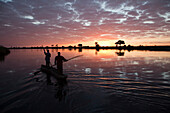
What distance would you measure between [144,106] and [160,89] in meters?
3.04

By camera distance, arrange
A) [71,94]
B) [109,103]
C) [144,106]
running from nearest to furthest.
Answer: [144,106]
[109,103]
[71,94]

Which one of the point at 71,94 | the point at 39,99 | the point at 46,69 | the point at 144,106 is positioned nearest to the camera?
the point at 144,106

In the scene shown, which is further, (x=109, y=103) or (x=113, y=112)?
(x=109, y=103)

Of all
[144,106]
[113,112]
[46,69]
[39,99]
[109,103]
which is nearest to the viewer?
[113,112]

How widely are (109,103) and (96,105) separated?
81cm

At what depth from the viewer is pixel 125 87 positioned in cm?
765

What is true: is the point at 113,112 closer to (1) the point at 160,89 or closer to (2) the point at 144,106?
(2) the point at 144,106

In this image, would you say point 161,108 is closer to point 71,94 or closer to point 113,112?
point 113,112

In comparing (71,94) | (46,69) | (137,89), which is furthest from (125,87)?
(46,69)

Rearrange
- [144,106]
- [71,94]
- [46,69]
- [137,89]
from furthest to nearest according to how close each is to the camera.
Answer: [46,69] < [137,89] < [71,94] < [144,106]

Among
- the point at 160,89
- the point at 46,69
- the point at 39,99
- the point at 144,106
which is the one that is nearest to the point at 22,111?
the point at 39,99

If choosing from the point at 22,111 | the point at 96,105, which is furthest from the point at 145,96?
the point at 22,111

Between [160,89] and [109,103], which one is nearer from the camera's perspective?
[109,103]

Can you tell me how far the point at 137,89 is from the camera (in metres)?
7.24
